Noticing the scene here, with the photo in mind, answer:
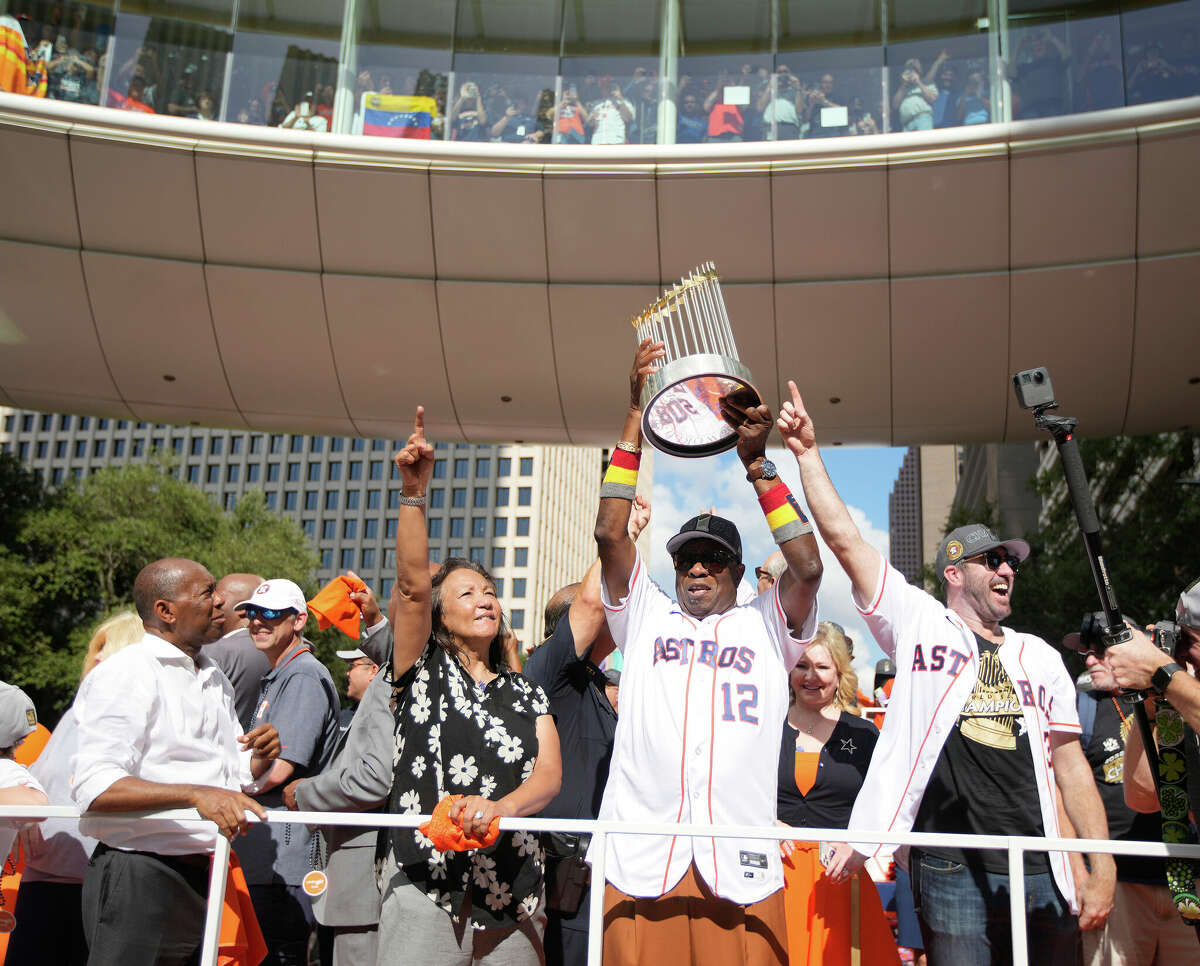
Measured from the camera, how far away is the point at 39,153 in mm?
10523

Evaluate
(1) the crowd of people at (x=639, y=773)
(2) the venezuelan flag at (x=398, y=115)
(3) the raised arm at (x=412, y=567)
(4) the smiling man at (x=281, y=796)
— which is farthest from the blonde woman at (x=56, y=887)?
(2) the venezuelan flag at (x=398, y=115)

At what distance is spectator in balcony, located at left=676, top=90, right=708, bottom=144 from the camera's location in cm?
1062

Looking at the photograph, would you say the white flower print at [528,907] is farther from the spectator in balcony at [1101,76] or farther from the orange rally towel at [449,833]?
the spectator in balcony at [1101,76]

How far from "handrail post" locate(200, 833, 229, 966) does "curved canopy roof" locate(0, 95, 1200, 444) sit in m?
7.94

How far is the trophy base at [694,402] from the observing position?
12.5 ft

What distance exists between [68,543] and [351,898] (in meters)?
31.8

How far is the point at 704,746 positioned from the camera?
146 inches

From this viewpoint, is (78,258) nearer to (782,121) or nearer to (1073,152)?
(782,121)

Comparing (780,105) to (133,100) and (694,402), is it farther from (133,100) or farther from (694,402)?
(694,402)

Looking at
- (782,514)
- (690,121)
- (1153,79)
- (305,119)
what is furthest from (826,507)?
(305,119)

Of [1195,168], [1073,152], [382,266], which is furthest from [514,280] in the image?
[1195,168]

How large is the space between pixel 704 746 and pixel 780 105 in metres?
8.47

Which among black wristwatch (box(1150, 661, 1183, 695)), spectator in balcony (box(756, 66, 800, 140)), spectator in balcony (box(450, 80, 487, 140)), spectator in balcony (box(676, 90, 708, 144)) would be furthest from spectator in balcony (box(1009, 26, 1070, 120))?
black wristwatch (box(1150, 661, 1183, 695))

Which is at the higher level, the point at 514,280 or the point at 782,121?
the point at 782,121
